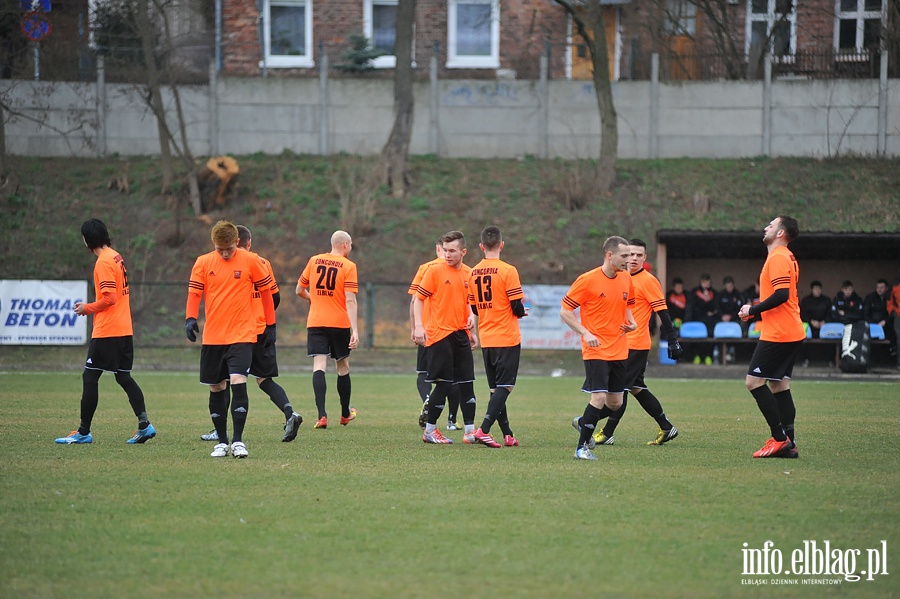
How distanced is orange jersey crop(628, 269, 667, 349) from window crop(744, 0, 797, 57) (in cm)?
2455

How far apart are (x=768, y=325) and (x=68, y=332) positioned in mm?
18333

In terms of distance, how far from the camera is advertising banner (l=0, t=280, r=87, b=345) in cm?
2322

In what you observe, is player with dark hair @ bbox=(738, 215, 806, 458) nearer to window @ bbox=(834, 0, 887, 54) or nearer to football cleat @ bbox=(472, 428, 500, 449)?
football cleat @ bbox=(472, 428, 500, 449)

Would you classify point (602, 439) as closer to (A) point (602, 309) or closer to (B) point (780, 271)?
(A) point (602, 309)

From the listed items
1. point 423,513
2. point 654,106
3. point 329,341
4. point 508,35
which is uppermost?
point 508,35

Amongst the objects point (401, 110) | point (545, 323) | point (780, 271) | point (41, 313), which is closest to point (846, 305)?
point (545, 323)

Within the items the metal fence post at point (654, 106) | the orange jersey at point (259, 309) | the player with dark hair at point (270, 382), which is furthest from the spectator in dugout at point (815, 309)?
→ the orange jersey at point (259, 309)

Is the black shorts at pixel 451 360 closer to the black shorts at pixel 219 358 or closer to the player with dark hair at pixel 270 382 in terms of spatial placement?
the player with dark hair at pixel 270 382

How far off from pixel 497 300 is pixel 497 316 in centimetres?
17

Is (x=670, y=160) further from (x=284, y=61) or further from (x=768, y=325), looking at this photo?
(x=768, y=325)

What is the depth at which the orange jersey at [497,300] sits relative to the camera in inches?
406

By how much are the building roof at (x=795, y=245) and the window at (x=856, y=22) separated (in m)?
11.6

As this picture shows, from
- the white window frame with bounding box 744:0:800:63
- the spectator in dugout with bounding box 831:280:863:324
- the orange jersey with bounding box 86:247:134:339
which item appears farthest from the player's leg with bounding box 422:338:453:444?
the white window frame with bounding box 744:0:800:63

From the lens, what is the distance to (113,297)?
33.0 ft
